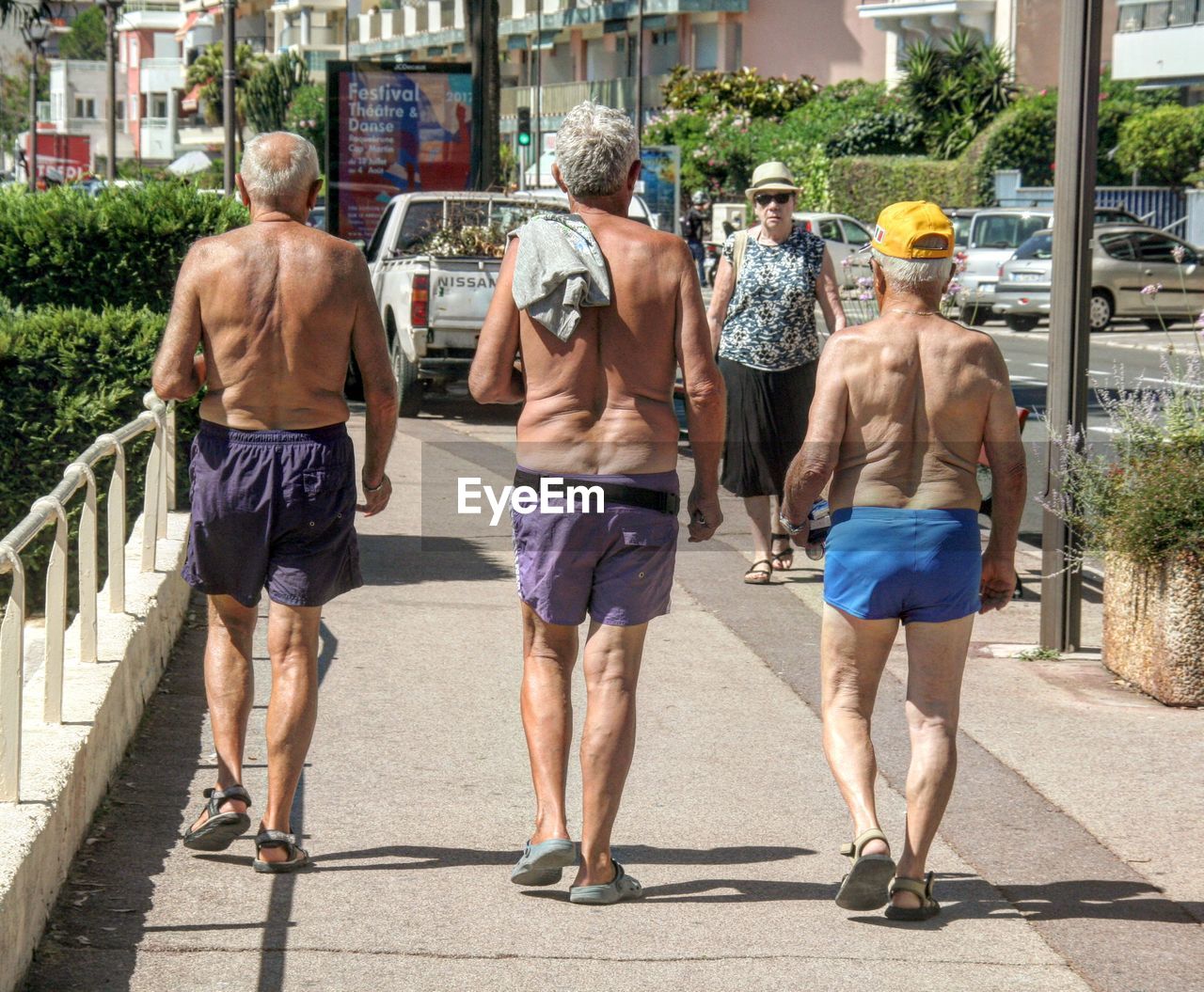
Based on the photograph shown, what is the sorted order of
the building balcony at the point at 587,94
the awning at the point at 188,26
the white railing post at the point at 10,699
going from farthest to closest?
the awning at the point at 188,26
the building balcony at the point at 587,94
the white railing post at the point at 10,699

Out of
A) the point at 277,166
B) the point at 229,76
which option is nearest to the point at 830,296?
the point at 277,166

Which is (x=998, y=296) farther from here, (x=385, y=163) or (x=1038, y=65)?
(x=1038, y=65)

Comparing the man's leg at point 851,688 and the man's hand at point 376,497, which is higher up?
the man's hand at point 376,497

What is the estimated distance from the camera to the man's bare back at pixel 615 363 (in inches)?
180

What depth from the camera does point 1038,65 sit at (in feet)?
184

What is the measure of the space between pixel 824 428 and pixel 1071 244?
10.3 ft

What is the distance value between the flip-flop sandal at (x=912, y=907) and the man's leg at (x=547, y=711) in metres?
0.81

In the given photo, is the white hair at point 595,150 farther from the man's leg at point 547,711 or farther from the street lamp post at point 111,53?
the street lamp post at point 111,53

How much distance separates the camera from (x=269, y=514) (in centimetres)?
479

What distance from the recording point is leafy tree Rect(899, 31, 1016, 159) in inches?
1924

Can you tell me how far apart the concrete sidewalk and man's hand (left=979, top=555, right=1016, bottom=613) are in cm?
74

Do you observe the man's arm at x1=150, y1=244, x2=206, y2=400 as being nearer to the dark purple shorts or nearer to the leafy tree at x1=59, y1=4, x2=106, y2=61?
the dark purple shorts

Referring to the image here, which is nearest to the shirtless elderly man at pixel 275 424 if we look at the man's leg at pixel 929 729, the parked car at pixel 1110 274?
the man's leg at pixel 929 729

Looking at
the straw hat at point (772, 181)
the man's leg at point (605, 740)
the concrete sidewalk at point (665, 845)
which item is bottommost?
the concrete sidewalk at point (665, 845)
